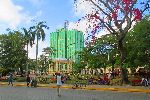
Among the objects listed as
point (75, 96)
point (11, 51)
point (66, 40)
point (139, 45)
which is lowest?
point (75, 96)

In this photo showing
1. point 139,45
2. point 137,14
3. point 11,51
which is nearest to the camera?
point 137,14

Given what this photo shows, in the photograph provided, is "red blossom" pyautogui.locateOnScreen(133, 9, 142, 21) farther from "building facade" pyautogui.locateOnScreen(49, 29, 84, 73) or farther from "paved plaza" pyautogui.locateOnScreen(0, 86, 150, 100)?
"building facade" pyautogui.locateOnScreen(49, 29, 84, 73)

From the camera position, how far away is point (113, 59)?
205ft

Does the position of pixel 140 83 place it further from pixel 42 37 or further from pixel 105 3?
pixel 42 37

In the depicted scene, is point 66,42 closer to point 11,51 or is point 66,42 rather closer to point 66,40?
point 66,40

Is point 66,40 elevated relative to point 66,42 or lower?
elevated

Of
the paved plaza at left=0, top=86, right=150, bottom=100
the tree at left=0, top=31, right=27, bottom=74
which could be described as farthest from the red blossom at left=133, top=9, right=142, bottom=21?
the tree at left=0, top=31, right=27, bottom=74

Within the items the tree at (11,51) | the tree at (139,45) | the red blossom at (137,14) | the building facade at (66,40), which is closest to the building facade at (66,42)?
the building facade at (66,40)

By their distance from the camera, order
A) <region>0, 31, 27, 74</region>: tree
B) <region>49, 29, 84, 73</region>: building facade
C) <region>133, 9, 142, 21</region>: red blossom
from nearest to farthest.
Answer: <region>133, 9, 142, 21</region>: red blossom, <region>0, 31, 27, 74</region>: tree, <region>49, 29, 84, 73</region>: building facade

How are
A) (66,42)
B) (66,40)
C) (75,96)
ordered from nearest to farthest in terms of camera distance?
(75,96) → (66,40) → (66,42)

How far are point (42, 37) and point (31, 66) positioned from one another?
20.9m

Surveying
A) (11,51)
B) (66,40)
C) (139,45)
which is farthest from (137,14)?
(66,40)

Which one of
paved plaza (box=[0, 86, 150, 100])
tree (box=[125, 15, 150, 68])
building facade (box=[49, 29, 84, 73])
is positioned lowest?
paved plaza (box=[0, 86, 150, 100])

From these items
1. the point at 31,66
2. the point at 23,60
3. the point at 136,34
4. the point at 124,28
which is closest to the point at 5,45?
the point at 23,60
